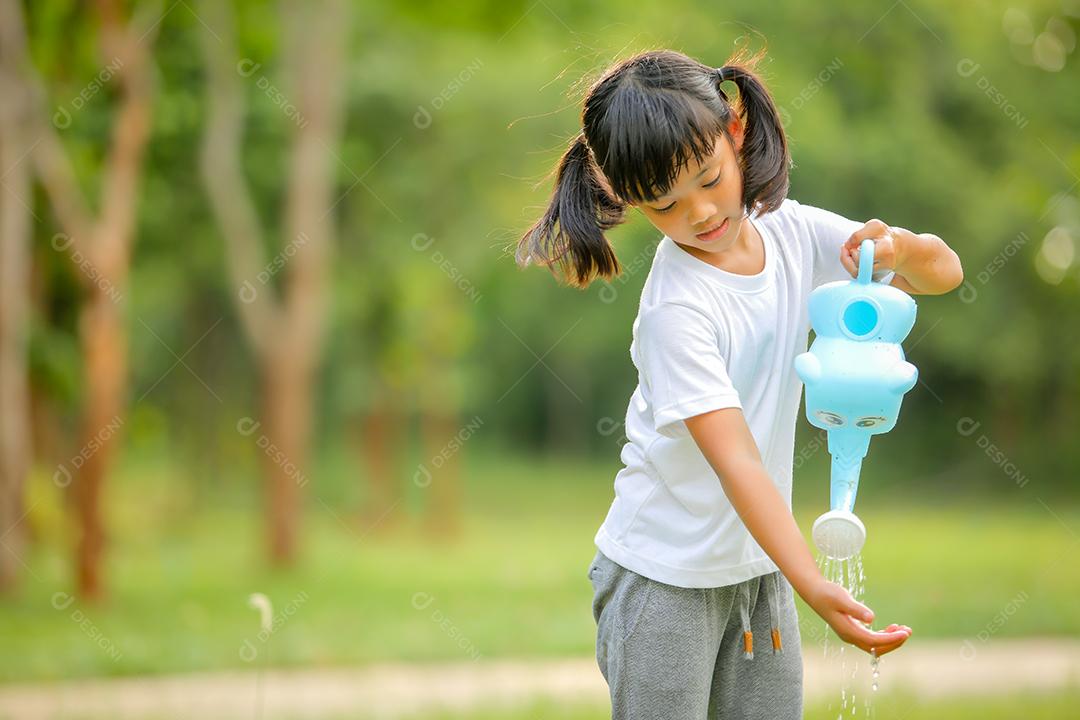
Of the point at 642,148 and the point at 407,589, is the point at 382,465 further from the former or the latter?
the point at 642,148

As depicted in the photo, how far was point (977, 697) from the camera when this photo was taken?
412 cm

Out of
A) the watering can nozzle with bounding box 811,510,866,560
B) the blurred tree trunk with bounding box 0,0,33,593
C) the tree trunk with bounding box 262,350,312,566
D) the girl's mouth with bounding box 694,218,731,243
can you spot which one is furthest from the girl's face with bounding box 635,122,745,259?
the tree trunk with bounding box 262,350,312,566

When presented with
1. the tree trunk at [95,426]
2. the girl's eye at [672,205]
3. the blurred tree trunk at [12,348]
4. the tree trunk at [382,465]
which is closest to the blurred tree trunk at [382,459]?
the tree trunk at [382,465]

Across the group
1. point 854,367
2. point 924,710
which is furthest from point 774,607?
point 924,710

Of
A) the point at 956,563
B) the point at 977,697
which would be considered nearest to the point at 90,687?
the point at 977,697

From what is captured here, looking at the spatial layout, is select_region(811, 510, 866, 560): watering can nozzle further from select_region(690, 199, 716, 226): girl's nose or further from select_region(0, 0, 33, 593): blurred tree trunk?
select_region(0, 0, 33, 593): blurred tree trunk

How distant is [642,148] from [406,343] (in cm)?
1249

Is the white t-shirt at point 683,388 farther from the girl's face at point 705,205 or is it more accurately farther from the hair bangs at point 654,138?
the hair bangs at point 654,138

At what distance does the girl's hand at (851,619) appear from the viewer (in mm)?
1634

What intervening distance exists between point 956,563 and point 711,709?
22.1ft

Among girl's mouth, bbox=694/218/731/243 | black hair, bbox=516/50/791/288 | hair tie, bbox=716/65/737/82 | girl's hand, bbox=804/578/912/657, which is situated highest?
hair tie, bbox=716/65/737/82

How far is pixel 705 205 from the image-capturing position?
5.96 ft

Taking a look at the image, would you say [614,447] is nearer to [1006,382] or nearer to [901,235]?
[1006,382]

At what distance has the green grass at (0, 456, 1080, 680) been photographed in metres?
5.35
